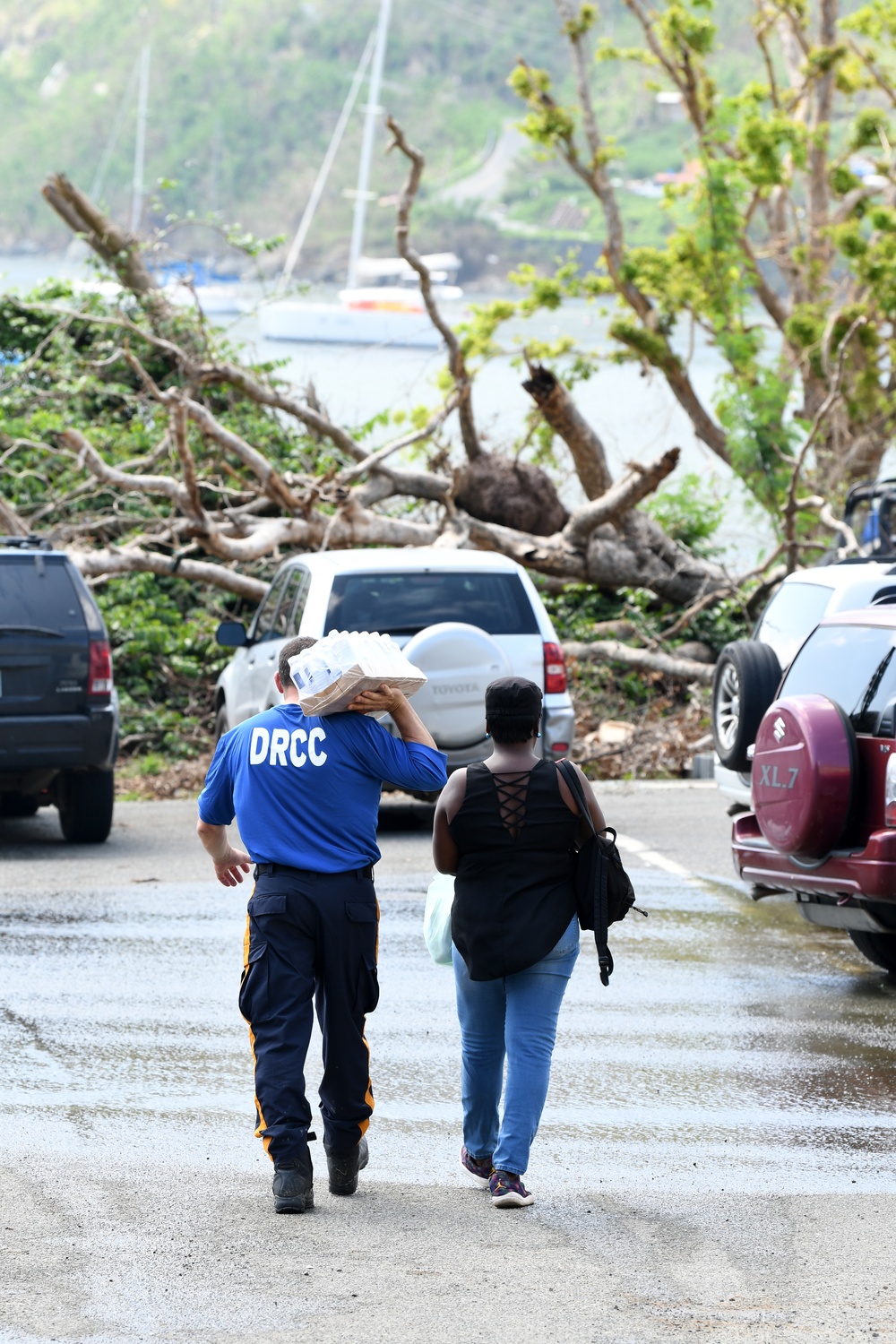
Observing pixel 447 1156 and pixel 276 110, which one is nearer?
pixel 447 1156

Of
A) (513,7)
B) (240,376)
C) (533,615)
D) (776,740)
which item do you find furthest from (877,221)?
(513,7)

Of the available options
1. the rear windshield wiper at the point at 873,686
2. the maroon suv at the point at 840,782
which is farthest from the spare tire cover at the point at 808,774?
the rear windshield wiper at the point at 873,686

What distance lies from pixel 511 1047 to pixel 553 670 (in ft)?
20.0

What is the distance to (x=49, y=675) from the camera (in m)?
10.6

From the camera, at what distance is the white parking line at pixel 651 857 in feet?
34.0

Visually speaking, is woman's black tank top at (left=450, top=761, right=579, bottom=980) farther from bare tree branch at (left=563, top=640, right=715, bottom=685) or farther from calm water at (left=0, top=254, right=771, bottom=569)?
calm water at (left=0, top=254, right=771, bottom=569)

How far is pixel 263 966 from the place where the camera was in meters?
4.85

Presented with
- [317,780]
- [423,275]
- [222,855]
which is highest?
[423,275]

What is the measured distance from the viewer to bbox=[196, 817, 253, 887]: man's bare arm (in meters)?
5.23

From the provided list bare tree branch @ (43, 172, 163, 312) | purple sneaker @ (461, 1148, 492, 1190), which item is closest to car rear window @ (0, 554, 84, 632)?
purple sneaker @ (461, 1148, 492, 1190)

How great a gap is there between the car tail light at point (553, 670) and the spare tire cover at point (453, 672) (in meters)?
0.57

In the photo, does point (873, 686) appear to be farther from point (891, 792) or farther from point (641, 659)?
point (641, 659)

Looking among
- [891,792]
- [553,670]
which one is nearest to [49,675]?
[553,670]

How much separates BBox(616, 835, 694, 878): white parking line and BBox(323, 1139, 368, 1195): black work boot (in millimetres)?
5516
